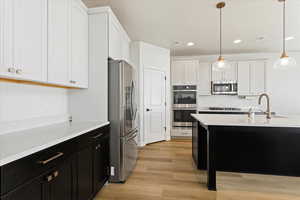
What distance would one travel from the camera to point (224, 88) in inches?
192

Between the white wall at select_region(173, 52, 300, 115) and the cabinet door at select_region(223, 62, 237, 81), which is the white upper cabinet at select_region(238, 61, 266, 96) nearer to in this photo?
the cabinet door at select_region(223, 62, 237, 81)

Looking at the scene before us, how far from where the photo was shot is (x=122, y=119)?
90.1 inches

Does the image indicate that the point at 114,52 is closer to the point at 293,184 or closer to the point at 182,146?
the point at 182,146

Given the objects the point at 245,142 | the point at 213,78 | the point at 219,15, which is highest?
the point at 219,15

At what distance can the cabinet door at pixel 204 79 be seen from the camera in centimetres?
500

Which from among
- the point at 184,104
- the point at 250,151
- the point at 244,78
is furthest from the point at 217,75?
the point at 250,151

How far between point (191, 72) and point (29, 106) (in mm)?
4094

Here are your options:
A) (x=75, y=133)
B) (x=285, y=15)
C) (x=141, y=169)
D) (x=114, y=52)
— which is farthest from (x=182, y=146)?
(x=285, y=15)

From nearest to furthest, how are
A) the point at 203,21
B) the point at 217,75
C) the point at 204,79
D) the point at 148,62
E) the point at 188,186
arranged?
the point at 188,186 → the point at 203,21 → the point at 148,62 → the point at 217,75 → the point at 204,79

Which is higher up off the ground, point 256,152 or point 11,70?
point 11,70

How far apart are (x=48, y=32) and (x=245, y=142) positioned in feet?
9.61

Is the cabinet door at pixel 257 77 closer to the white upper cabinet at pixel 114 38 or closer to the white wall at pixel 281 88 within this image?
the white wall at pixel 281 88

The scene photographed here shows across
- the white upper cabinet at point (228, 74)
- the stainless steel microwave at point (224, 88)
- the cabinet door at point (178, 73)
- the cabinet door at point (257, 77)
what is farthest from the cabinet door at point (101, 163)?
the cabinet door at point (257, 77)

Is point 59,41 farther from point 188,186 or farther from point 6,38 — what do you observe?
point 188,186
